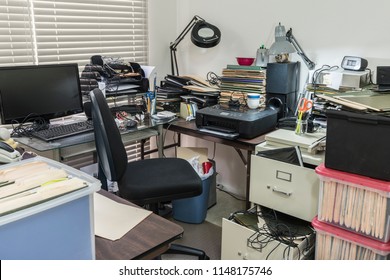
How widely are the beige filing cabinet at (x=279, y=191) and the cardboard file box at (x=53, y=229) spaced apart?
3.61 ft

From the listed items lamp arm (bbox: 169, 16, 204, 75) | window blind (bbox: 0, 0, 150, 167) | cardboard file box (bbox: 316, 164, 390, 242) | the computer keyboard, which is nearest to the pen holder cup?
cardboard file box (bbox: 316, 164, 390, 242)

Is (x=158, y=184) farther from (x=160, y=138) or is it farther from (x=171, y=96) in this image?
(x=171, y=96)

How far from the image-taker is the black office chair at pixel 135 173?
175 centimetres

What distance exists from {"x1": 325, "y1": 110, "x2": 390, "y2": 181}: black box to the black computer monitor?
1.62 m

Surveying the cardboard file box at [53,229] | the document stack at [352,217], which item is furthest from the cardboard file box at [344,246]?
the cardboard file box at [53,229]

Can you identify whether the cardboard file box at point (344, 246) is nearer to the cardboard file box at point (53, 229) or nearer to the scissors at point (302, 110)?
the scissors at point (302, 110)

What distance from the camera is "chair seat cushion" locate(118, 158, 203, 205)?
1.85m

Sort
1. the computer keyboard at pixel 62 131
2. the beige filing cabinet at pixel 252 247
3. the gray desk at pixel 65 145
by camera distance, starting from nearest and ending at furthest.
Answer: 1. the beige filing cabinet at pixel 252 247
2. the gray desk at pixel 65 145
3. the computer keyboard at pixel 62 131

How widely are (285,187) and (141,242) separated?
100 cm

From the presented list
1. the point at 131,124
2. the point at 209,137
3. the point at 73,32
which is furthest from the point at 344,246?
the point at 73,32

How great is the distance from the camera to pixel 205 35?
3072 millimetres

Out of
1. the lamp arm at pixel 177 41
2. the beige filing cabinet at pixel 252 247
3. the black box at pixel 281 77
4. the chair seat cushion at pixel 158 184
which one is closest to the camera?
the beige filing cabinet at pixel 252 247

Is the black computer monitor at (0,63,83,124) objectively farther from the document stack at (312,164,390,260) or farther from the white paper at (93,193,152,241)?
the document stack at (312,164,390,260)

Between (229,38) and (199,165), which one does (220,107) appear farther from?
(229,38)
